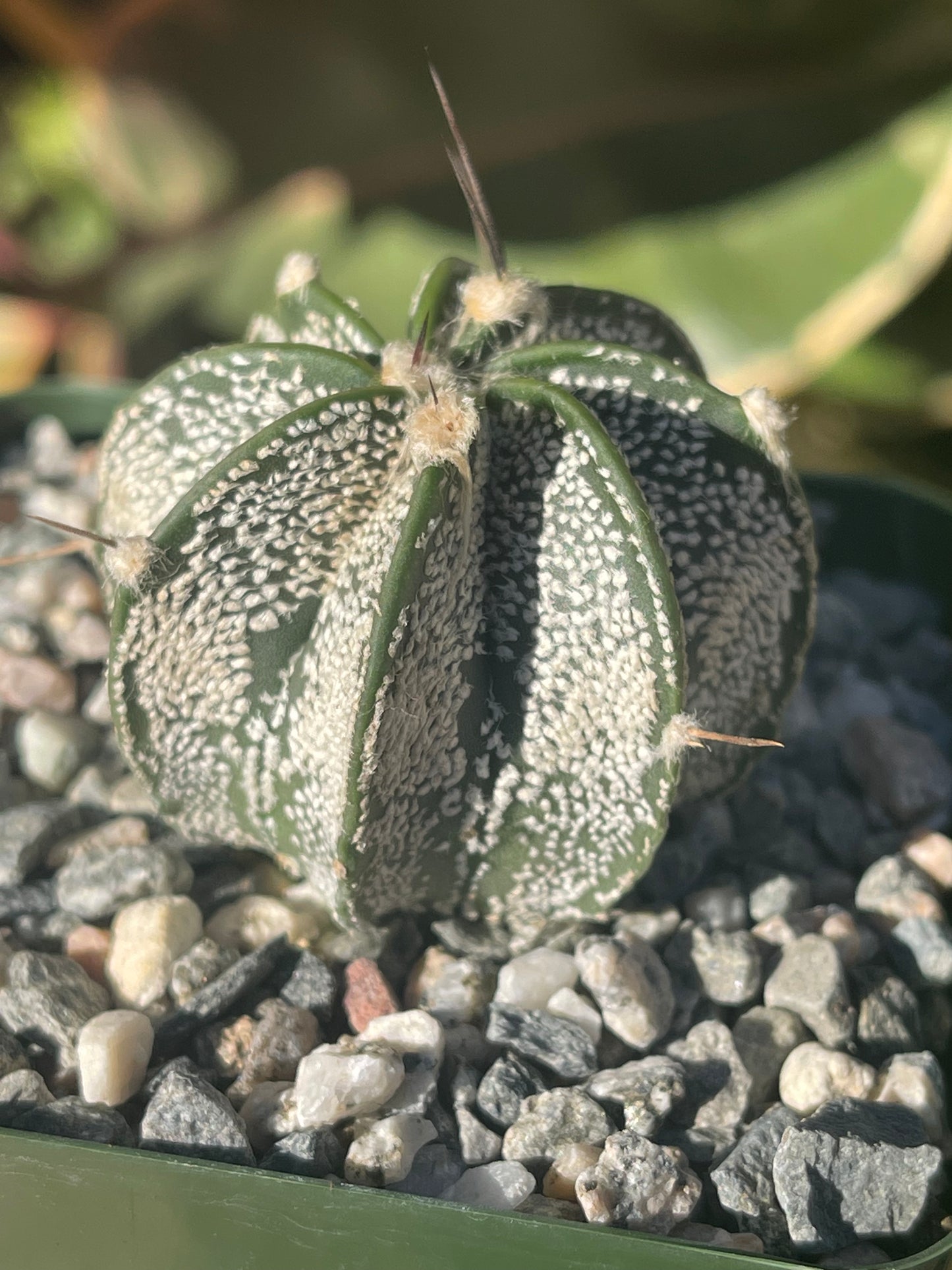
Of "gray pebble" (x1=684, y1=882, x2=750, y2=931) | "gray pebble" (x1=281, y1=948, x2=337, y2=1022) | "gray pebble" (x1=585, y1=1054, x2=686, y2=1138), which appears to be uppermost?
"gray pebble" (x1=684, y1=882, x2=750, y2=931)

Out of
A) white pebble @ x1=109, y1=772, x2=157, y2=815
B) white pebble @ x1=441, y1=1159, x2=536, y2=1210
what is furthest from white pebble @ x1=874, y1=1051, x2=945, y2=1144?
white pebble @ x1=109, y1=772, x2=157, y2=815

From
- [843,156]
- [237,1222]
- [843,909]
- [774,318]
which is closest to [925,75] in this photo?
[843,156]

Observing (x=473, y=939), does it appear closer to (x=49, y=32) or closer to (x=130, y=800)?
(x=130, y=800)

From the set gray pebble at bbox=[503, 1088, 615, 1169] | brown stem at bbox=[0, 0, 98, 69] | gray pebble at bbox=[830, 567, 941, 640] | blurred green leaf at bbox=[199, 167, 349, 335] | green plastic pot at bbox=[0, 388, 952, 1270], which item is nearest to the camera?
green plastic pot at bbox=[0, 388, 952, 1270]

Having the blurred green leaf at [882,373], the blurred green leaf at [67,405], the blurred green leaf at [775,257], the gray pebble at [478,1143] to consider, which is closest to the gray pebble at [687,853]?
the gray pebble at [478,1143]

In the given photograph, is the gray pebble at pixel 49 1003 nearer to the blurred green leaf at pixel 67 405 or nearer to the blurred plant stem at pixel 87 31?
the blurred green leaf at pixel 67 405

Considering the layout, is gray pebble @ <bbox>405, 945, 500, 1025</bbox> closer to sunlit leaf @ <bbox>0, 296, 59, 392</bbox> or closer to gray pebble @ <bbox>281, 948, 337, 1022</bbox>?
gray pebble @ <bbox>281, 948, 337, 1022</bbox>

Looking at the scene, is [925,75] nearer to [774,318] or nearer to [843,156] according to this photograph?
[843,156]

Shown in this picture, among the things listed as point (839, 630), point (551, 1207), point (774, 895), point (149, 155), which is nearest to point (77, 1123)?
point (551, 1207)
